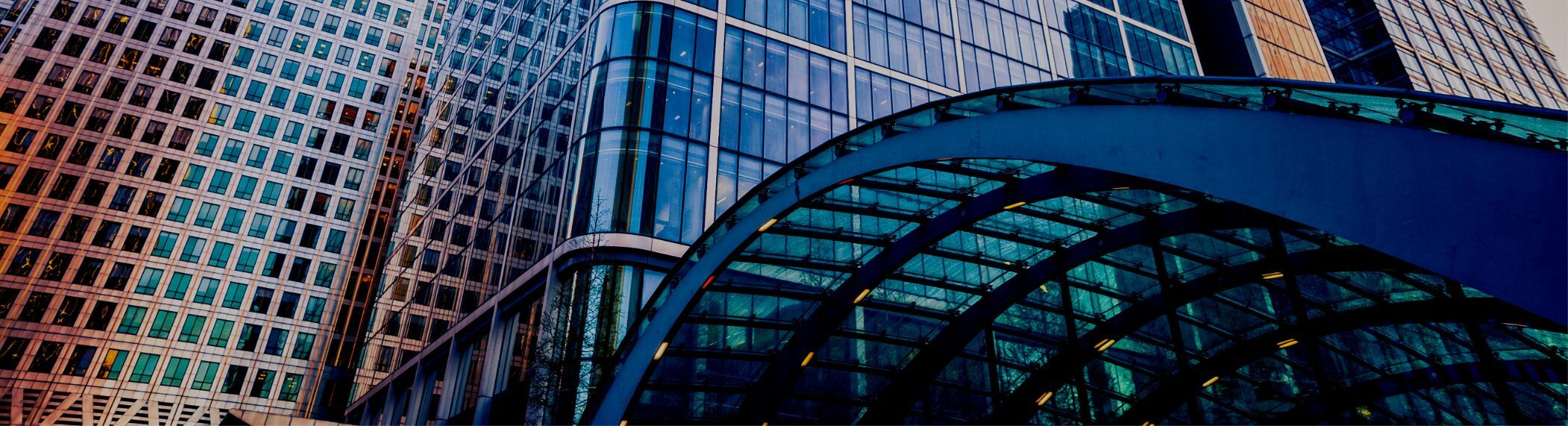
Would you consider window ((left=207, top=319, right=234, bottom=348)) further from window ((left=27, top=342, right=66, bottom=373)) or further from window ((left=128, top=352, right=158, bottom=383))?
window ((left=27, top=342, right=66, bottom=373))

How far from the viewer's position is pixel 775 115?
117 ft

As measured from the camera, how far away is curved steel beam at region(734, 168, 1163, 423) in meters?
17.5

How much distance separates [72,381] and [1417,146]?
257ft

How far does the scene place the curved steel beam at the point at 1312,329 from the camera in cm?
2127

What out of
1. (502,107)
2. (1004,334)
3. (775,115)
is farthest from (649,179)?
(502,107)

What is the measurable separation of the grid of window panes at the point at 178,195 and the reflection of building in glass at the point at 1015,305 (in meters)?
45.0

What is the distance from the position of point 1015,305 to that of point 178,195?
7026 centimetres

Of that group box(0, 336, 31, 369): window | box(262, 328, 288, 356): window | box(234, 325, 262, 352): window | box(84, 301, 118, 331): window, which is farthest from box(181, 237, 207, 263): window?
box(0, 336, 31, 369): window

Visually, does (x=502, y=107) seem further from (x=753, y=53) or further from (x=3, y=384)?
(x=3, y=384)

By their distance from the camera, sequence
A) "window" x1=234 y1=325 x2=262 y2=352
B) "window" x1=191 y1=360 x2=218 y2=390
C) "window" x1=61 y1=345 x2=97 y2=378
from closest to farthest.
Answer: "window" x1=61 y1=345 x2=97 y2=378, "window" x1=191 y1=360 x2=218 y2=390, "window" x1=234 y1=325 x2=262 y2=352

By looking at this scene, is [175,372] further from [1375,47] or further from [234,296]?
[1375,47]

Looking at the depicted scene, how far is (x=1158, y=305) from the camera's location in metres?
25.7

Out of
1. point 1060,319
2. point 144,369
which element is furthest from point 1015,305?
point 144,369

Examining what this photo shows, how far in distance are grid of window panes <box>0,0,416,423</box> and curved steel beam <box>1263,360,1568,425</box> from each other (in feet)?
228
